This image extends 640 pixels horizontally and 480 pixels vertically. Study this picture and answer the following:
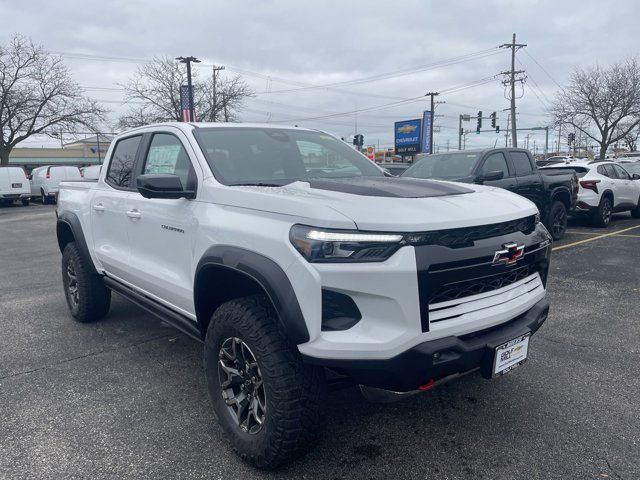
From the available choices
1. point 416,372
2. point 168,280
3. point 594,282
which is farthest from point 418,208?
point 594,282

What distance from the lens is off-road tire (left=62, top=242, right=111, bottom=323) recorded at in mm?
4727

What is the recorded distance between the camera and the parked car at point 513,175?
26.5 ft

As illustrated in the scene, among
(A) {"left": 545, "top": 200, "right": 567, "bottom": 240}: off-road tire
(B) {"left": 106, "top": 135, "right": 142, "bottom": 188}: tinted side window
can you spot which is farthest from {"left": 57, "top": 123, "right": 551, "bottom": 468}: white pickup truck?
(A) {"left": 545, "top": 200, "right": 567, "bottom": 240}: off-road tire

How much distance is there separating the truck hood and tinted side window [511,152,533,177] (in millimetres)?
6257

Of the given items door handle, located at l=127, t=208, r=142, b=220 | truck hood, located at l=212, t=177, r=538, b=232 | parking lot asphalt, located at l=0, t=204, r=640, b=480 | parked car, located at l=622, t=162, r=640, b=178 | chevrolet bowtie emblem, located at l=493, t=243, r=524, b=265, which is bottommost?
parking lot asphalt, located at l=0, t=204, r=640, b=480

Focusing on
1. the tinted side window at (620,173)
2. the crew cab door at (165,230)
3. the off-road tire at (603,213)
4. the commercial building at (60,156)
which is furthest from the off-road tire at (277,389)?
the commercial building at (60,156)

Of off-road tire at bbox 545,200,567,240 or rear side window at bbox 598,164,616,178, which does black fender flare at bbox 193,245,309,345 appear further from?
rear side window at bbox 598,164,616,178

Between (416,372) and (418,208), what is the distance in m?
0.76

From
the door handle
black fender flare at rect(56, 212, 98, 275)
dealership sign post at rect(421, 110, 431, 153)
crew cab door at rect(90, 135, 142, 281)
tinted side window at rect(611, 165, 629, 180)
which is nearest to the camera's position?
the door handle

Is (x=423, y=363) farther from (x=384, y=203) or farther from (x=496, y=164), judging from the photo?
(x=496, y=164)

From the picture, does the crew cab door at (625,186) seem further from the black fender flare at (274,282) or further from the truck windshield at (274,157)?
the black fender flare at (274,282)

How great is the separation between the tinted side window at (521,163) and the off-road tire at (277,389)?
24.4 feet

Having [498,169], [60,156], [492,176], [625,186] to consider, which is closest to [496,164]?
[498,169]

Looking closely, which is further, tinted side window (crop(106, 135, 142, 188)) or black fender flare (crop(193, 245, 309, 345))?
tinted side window (crop(106, 135, 142, 188))
